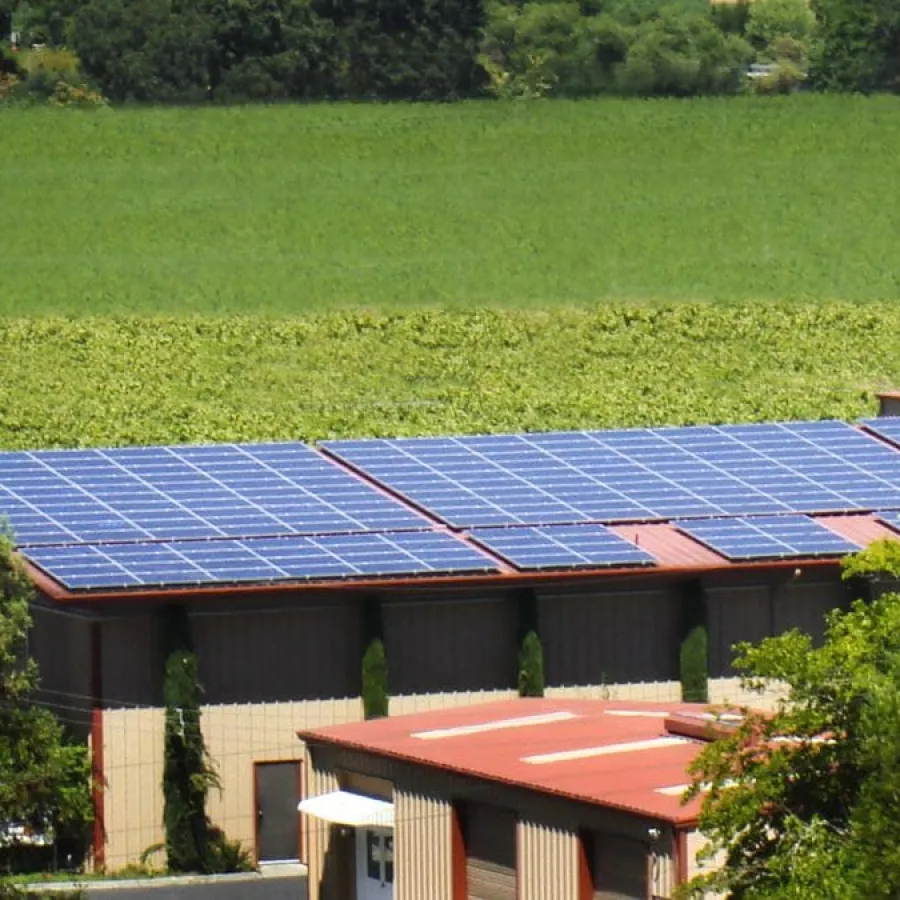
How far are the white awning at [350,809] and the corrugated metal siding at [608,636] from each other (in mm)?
6764

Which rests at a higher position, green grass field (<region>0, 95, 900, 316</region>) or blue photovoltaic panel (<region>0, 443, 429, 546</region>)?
green grass field (<region>0, 95, 900, 316</region>)

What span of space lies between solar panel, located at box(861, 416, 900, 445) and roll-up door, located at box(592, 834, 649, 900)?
17888 mm

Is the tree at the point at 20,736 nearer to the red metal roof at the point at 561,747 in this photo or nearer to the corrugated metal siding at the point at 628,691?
the red metal roof at the point at 561,747

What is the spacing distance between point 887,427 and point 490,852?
58.6 feet

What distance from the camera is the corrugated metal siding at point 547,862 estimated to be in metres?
28.7

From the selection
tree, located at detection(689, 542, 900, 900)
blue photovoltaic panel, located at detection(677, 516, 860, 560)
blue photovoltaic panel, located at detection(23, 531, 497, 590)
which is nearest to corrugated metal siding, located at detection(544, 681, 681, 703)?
blue photovoltaic panel, located at detection(677, 516, 860, 560)

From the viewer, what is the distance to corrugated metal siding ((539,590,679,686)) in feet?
127

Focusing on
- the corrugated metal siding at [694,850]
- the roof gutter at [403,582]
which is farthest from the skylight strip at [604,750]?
the roof gutter at [403,582]

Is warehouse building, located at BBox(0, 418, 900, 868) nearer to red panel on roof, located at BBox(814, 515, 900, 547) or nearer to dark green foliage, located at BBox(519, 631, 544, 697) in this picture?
red panel on roof, located at BBox(814, 515, 900, 547)

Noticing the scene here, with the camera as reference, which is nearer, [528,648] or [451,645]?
[528,648]

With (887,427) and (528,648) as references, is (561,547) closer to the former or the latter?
(528,648)

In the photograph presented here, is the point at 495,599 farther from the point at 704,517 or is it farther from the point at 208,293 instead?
the point at 208,293

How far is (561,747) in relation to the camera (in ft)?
101

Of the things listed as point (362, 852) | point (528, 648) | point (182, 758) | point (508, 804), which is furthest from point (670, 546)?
point (508, 804)
